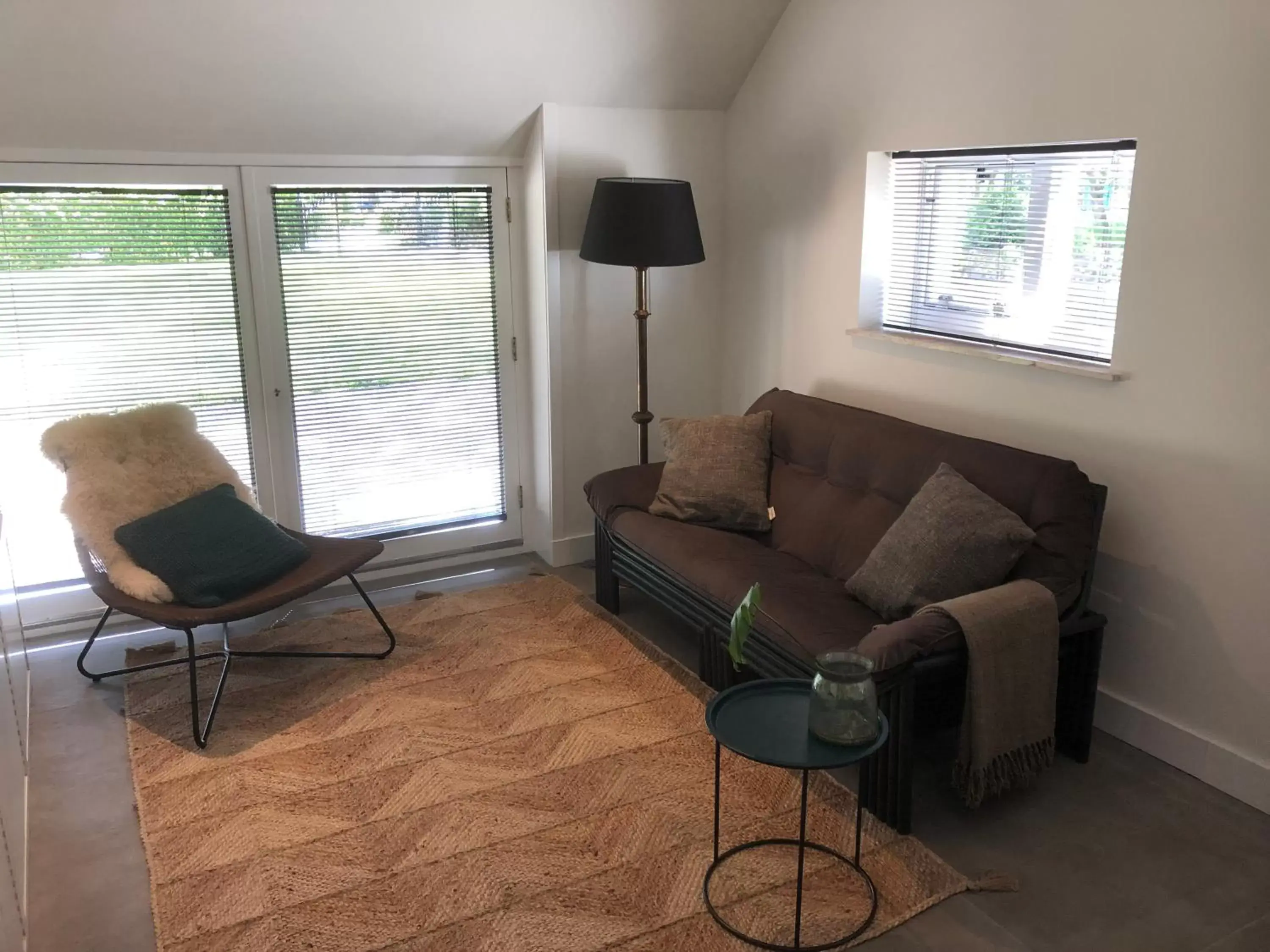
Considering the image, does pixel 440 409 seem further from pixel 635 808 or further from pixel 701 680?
pixel 635 808

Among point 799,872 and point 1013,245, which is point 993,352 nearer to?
point 1013,245

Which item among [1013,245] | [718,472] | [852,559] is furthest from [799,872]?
[1013,245]

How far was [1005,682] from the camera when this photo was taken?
8.27 ft

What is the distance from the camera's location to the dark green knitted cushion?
10.2 feet

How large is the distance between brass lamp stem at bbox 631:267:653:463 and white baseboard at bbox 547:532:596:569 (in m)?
0.46

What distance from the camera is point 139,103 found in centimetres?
338

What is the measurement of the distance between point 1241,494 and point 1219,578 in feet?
0.77

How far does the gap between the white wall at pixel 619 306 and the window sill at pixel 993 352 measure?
0.88 m

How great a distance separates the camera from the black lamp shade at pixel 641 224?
148 inches

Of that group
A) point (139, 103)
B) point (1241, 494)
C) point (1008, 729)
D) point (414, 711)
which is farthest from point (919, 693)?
point (139, 103)

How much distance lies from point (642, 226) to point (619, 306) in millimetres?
573

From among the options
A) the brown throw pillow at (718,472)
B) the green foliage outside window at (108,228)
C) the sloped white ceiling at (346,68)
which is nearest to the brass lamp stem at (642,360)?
the brown throw pillow at (718,472)

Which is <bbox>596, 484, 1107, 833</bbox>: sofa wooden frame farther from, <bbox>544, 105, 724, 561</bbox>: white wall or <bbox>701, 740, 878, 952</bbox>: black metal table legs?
<bbox>544, 105, 724, 561</bbox>: white wall

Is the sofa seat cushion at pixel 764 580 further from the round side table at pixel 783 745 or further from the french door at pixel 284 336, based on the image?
the french door at pixel 284 336
